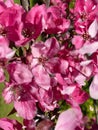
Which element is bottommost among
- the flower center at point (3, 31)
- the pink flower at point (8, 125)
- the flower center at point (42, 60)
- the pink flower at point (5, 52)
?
the pink flower at point (8, 125)

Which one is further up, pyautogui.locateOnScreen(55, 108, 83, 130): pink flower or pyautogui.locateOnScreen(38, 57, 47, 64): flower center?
pyautogui.locateOnScreen(38, 57, 47, 64): flower center

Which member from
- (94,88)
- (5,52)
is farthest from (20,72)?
(94,88)

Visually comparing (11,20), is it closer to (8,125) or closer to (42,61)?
(42,61)

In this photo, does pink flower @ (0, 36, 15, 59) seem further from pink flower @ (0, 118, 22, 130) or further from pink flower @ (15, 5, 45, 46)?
pink flower @ (0, 118, 22, 130)

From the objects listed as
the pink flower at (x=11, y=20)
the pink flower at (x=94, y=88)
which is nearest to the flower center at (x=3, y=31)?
the pink flower at (x=11, y=20)

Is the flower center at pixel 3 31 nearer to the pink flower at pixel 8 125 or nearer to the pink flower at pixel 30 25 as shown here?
the pink flower at pixel 30 25

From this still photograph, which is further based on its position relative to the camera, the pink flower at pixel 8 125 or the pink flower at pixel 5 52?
the pink flower at pixel 8 125

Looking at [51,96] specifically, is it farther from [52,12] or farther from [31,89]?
[52,12]

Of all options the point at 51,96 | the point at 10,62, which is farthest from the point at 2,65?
the point at 51,96

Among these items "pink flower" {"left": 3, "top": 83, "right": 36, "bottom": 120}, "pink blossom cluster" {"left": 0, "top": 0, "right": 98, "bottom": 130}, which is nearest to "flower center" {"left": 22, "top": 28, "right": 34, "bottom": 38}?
"pink blossom cluster" {"left": 0, "top": 0, "right": 98, "bottom": 130}
